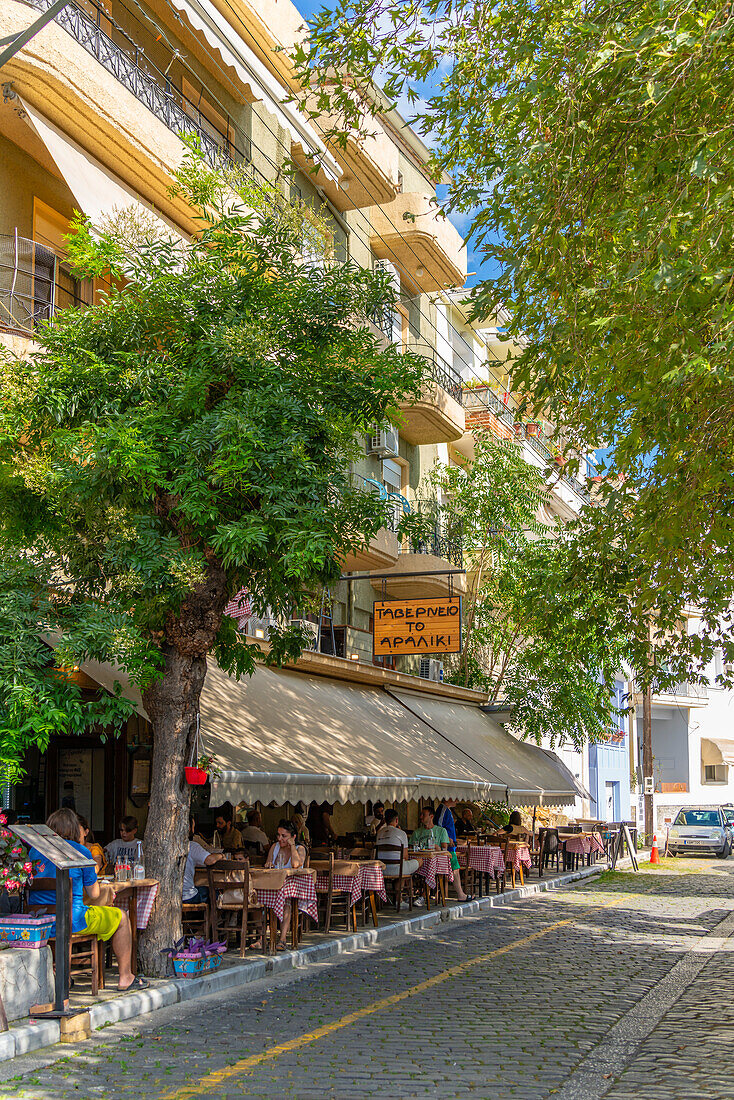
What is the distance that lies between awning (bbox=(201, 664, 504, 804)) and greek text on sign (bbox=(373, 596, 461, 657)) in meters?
1.16

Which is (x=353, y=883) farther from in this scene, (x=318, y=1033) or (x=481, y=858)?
(x=481, y=858)

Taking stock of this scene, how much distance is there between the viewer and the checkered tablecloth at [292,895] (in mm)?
12547

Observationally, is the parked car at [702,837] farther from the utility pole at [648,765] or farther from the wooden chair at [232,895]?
the wooden chair at [232,895]

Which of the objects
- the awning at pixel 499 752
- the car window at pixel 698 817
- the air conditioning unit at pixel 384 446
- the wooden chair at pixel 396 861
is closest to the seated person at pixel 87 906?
the wooden chair at pixel 396 861

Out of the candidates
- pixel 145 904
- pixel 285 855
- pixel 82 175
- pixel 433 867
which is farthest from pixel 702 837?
pixel 82 175

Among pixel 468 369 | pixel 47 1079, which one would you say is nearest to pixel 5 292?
pixel 47 1079

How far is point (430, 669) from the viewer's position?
1139 inches

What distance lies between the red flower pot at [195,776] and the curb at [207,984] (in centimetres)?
193

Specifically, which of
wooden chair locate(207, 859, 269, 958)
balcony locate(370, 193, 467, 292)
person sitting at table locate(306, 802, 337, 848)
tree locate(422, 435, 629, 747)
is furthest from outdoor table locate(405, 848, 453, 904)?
balcony locate(370, 193, 467, 292)

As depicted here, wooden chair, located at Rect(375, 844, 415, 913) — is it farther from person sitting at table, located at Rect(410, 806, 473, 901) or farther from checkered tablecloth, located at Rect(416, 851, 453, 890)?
person sitting at table, located at Rect(410, 806, 473, 901)

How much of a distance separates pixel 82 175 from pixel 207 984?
394 inches

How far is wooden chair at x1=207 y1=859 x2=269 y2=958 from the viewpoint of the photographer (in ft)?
40.2

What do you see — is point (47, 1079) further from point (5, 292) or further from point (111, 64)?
point (111, 64)

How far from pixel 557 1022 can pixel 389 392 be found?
6.56 m
